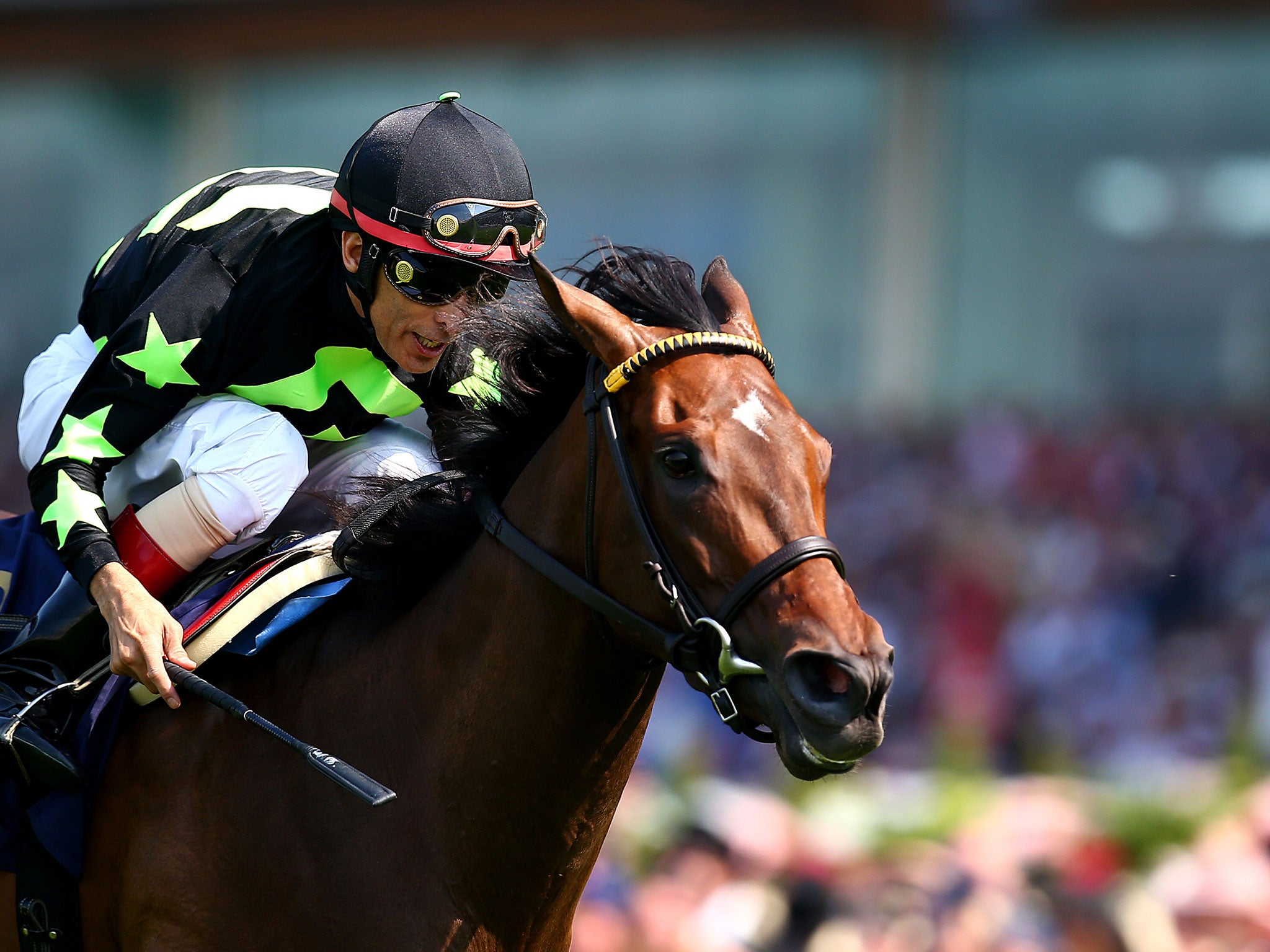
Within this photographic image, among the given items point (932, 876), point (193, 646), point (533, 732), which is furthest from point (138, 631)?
point (932, 876)

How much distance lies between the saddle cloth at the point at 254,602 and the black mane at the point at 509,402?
126mm

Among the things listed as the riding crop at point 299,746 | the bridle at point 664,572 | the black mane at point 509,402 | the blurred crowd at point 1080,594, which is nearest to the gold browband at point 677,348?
the bridle at point 664,572

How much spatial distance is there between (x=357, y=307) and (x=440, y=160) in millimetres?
339

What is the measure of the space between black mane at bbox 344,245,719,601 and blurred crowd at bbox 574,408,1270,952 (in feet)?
8.99

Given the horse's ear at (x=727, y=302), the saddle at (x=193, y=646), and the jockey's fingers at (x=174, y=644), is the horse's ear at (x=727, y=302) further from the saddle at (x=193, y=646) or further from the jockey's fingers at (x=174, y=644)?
the jockey's fingers at (x=174, y=644)

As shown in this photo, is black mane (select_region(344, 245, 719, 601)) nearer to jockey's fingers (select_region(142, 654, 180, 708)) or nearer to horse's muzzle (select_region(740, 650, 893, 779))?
jockey's fingers (select_region(142, 654, 180, 708))

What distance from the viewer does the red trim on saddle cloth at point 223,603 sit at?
2590mm

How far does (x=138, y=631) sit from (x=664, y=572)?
2.94 feet

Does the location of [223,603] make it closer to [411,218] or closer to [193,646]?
[193,646]

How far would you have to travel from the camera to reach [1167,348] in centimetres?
1572

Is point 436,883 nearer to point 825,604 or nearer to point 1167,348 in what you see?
point 825,604

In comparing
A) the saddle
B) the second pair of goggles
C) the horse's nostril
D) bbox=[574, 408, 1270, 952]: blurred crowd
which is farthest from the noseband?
bbox=[574, 408, 1270, 952]: blurred crowd

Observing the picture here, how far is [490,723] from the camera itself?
238 cm

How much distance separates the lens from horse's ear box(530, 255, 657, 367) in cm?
229
